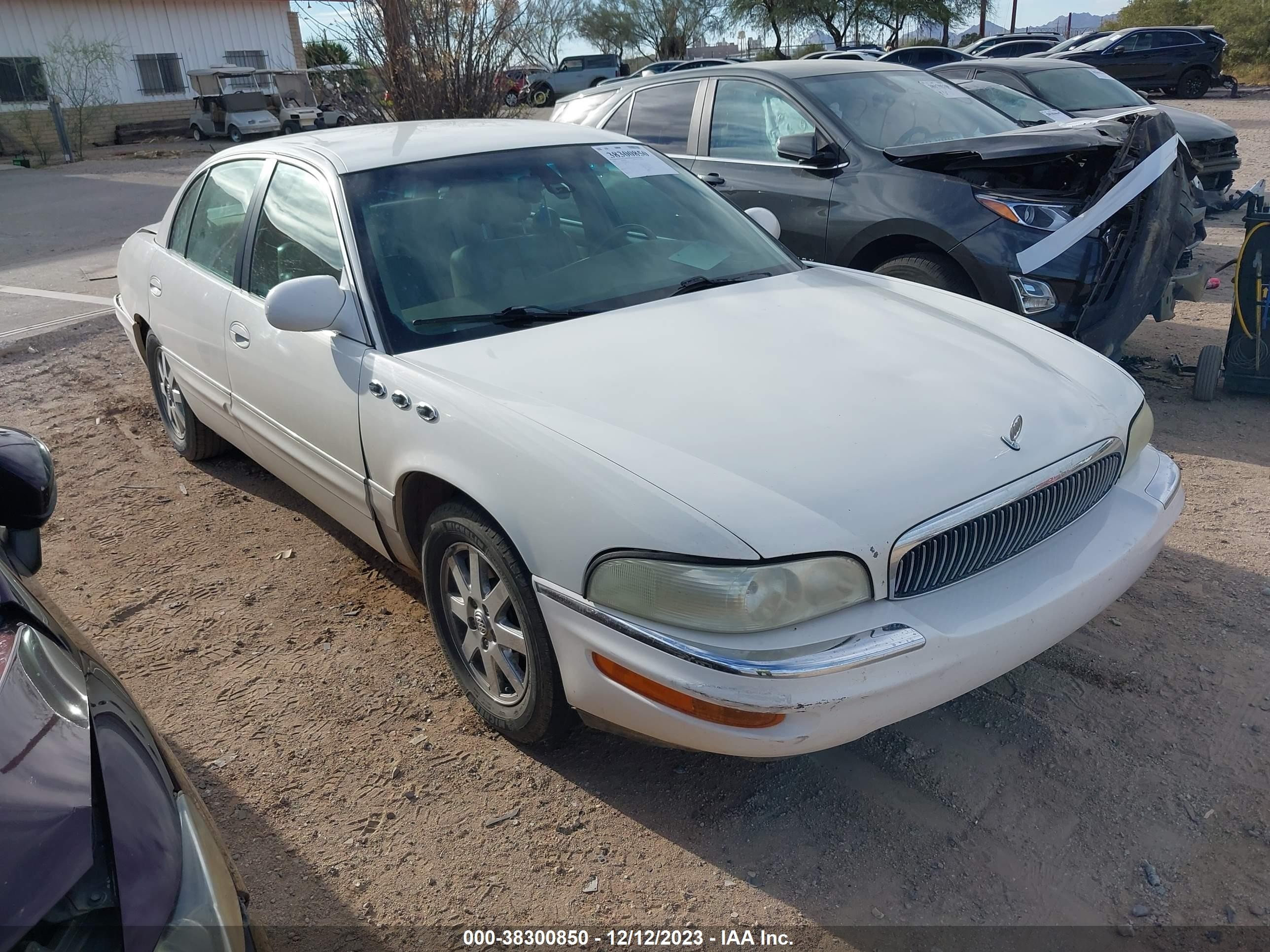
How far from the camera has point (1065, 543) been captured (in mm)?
2621

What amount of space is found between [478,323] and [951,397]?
142cm

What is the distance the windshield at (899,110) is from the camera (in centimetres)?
572

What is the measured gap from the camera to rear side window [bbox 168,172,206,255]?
4492mm

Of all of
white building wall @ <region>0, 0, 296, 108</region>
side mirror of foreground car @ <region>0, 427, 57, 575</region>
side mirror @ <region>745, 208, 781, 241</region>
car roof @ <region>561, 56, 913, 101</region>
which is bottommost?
side mirror of foreground car @ <region>0, 427, 57, 575</region>

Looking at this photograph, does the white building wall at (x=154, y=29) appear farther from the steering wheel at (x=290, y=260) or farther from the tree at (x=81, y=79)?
the steering wheel at (x=290, y=260)

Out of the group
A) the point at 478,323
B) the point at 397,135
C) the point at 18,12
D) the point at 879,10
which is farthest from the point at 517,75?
the point at 879,10

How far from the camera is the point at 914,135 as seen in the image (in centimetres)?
578

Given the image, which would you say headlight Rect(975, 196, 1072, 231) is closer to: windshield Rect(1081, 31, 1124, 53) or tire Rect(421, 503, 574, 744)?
tire Rect(421, 503, 574, 744)

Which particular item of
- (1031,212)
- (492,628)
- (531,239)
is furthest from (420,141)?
(1031,212)

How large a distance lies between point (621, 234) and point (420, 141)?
2.77ft

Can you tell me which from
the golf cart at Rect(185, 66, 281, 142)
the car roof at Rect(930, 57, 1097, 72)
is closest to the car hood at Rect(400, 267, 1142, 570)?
the car roof at Rect(930, 57, 1097, 72)

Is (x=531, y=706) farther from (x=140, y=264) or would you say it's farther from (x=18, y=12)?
(x=18, y=12)

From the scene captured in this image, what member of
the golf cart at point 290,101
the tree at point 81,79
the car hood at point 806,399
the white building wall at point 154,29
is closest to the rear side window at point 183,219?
the car hood at point 806,399

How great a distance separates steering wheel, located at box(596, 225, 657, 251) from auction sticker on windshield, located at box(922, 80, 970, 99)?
11.8 feet
